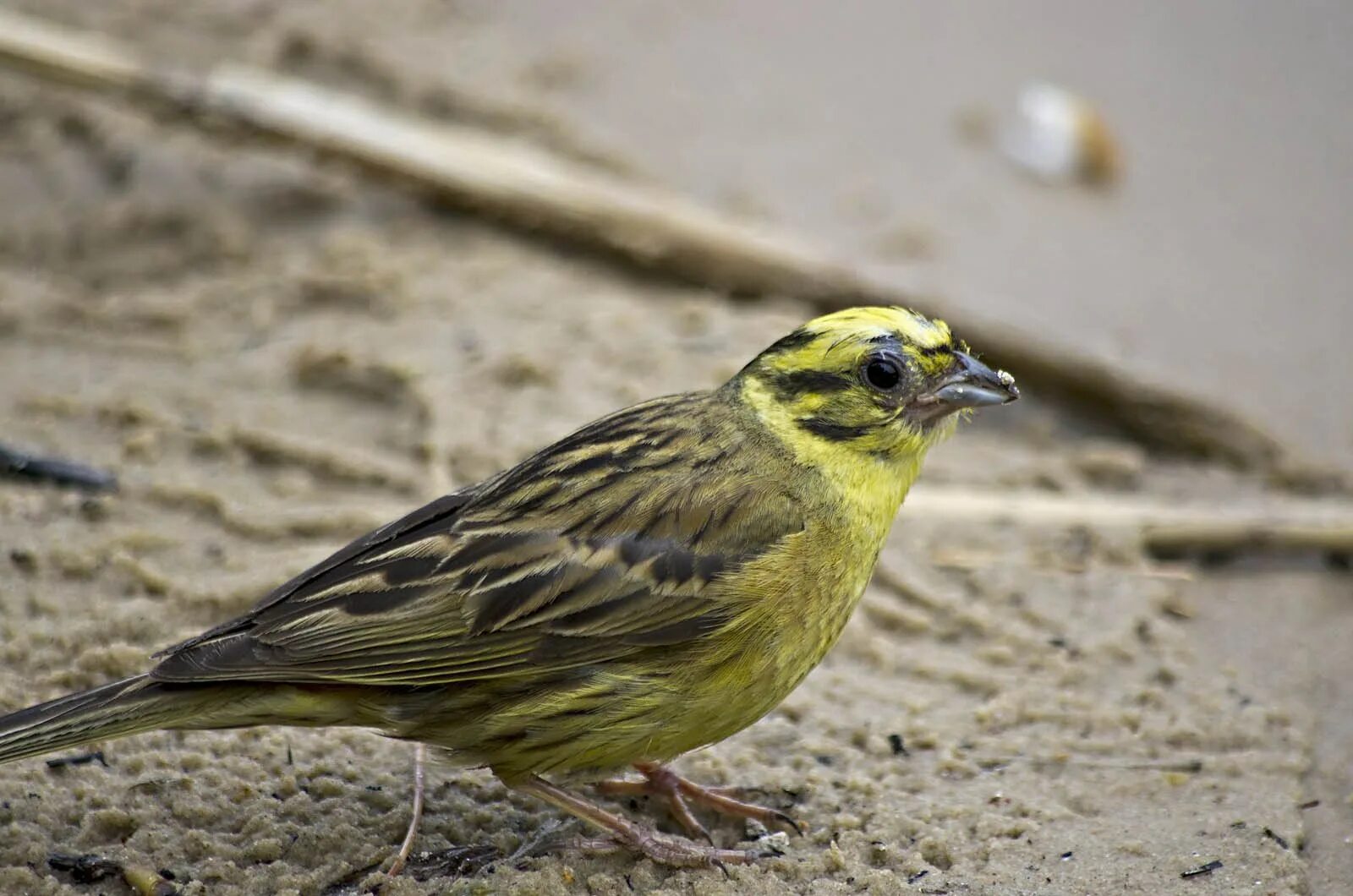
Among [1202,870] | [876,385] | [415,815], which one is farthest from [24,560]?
[1202,870]

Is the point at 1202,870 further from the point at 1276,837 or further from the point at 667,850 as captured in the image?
the point at 667,850

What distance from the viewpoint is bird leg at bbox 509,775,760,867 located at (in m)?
4.20

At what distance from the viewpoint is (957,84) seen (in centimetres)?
877

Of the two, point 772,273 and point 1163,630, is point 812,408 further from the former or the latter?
point 772,273

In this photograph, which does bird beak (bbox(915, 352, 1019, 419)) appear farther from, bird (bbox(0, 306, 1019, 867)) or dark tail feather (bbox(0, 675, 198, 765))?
dark tail feather (bbox(0, 675, 198, 765))

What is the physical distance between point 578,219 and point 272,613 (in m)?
3.39

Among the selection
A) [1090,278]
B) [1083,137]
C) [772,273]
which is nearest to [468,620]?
[772,273]

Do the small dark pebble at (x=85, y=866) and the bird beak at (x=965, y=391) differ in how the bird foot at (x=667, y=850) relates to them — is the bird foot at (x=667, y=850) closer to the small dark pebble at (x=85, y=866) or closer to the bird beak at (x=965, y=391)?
the small dark pebble at (x=85, y=866)

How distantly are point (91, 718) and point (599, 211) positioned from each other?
12.7 feet

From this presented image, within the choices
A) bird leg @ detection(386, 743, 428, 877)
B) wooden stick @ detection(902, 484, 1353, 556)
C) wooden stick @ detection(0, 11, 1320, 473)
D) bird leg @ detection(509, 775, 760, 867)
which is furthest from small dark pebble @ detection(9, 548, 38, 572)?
wooden stick @ detection(902, 484, 1353, 556)

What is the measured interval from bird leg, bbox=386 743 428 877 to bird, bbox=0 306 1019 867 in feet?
0.09

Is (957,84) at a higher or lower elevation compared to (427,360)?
higher

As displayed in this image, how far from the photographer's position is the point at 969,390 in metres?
4.50

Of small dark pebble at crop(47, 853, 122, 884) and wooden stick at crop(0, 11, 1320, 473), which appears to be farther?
wooden stick at crop(0, 11, 1320, 473)
